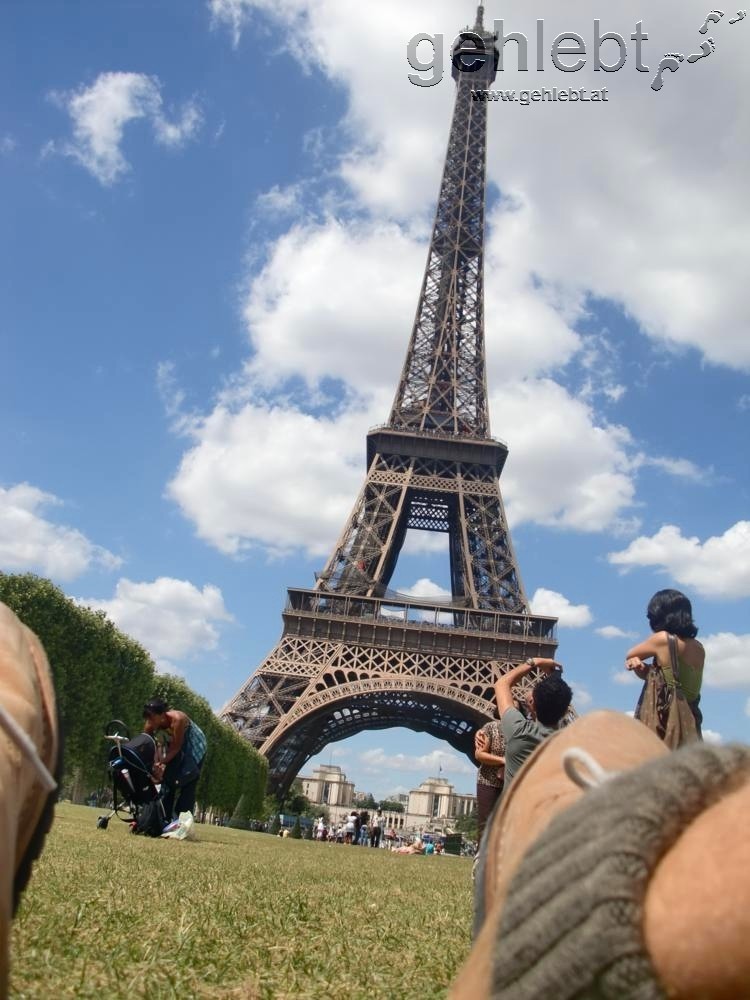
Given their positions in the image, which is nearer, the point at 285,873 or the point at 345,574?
the point at 285,873

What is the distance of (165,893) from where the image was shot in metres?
4.49

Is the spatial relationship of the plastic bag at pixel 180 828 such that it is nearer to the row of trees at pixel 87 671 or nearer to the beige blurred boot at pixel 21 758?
the beige blurred boot at pixel 21 758

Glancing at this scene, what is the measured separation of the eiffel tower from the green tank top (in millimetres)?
29578

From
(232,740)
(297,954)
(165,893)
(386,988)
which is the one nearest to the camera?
(386,988)

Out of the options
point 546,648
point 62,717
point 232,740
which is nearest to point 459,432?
point 546,648

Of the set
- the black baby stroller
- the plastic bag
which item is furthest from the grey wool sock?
the plastic bag

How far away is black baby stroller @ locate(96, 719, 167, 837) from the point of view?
8.90 m

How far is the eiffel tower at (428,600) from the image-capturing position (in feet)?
118

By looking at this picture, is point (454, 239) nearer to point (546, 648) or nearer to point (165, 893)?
point (546, 648)

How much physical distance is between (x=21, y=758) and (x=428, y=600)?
3911cm

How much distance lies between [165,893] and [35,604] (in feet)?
63.7

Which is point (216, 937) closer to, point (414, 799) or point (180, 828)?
point (180, 828)

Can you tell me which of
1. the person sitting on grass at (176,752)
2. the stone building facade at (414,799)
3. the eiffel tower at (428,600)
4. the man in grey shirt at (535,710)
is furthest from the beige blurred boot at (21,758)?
the stone building facade at (414,799)

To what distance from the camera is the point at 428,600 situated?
131 feet
